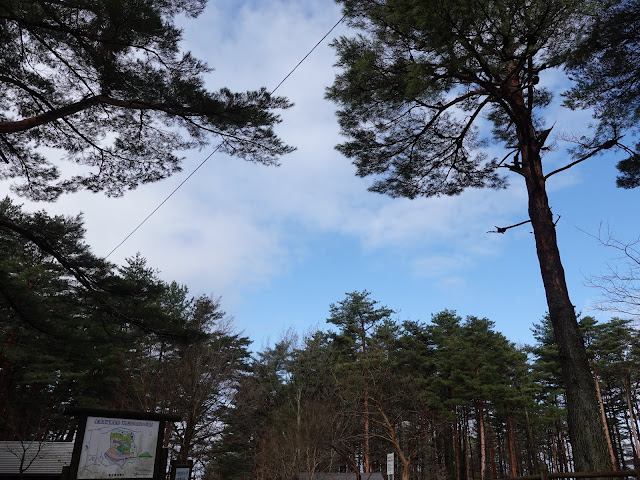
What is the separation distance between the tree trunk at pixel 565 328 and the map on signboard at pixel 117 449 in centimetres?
570

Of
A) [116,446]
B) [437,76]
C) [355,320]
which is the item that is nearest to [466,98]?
[437,76]

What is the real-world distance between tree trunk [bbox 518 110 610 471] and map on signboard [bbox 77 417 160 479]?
5.70 m

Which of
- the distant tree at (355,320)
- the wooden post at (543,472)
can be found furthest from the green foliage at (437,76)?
the distant tree at (355,320)

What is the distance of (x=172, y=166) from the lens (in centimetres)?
728

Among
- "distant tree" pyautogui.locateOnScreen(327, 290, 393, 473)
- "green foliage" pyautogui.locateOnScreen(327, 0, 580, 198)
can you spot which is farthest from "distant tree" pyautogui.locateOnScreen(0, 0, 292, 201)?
"distant tree" pyautogui.locateOnScreen(327, 290, 393, 473)

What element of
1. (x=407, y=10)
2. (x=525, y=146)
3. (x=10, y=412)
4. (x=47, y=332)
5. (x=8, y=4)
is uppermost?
(x=407, y=10)

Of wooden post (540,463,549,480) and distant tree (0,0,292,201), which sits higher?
distant tree (0,0,292,201)

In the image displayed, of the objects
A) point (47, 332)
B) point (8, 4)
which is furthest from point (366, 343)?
point (8, 4)

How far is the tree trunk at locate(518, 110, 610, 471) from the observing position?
4.41 metres

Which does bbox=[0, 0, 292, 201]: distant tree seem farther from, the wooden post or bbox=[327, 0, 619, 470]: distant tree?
the wooden post

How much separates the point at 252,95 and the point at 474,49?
323 cm

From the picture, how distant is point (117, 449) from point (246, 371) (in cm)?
2028

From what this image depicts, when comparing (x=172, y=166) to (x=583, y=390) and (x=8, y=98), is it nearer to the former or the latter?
(x=8, y=98)

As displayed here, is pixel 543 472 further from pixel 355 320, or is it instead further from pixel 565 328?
pixel 355 320
